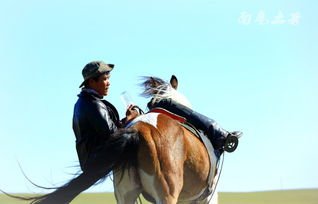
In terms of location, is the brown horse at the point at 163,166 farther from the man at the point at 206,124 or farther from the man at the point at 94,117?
the man at the point at 206,124

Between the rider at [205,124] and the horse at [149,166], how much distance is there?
72 cm

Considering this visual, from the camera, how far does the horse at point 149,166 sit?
5.48 meters

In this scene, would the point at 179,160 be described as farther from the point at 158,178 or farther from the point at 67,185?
the point at 67,185

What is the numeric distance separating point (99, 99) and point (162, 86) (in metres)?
1.74

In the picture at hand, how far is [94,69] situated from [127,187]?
1577 mm

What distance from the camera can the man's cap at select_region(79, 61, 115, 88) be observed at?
589cm

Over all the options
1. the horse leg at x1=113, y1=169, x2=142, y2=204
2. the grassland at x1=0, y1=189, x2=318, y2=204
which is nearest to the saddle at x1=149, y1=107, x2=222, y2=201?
the horse leg at x1=113, y1=169, x2=142, y2=204

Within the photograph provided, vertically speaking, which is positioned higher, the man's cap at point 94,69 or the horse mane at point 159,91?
the man's cap at point 94,69

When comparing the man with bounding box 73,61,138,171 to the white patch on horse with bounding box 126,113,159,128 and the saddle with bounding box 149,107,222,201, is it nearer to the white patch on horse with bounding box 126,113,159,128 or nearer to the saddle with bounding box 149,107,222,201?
the white patch on horse with bounding box 126,113,159,128

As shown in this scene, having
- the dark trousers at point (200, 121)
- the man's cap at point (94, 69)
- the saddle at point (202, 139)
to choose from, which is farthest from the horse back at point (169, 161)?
the man's cap at point (94, 69)

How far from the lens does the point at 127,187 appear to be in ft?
18.5

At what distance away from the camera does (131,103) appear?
6668 mm

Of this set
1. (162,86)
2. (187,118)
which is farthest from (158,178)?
(162,86)

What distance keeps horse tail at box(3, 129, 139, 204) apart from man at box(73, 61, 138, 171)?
0.04 meters
